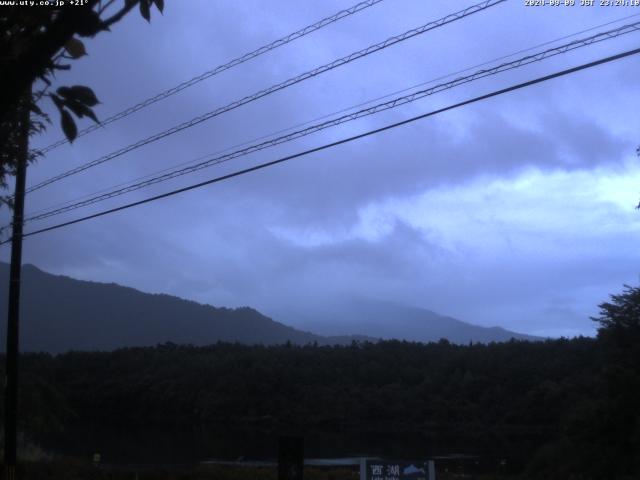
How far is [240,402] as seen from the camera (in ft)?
254

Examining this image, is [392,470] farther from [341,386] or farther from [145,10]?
[341,386]

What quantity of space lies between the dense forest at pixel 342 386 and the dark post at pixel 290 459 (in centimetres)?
3945

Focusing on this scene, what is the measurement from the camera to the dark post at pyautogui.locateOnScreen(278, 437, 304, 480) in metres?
10.7

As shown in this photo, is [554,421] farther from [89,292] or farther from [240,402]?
[89,292]

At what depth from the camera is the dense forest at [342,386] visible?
63.3 metres

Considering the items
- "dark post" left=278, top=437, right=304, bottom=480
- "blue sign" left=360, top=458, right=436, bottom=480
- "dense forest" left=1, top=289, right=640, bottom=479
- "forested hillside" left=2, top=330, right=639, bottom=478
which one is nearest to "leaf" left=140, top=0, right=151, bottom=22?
"blue sign" left=360, top=458, right=436, bottom=480

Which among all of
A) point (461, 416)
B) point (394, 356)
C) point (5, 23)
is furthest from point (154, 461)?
point (394, 356)

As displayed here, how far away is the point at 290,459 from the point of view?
1078 cm

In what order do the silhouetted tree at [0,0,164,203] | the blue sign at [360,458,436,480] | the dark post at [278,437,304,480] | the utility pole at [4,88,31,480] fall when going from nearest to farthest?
the silhouetted tree at [0,0,164,203] < the blue sign at [360,458,436,480] < the dark post at [278,437,304,480] < the utility pole at [4,88,31,480]

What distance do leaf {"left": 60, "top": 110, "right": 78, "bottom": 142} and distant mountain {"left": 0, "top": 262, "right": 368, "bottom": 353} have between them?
141 meters

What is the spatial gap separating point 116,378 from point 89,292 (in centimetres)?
9308

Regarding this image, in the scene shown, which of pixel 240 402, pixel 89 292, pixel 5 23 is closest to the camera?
pixel 5 23

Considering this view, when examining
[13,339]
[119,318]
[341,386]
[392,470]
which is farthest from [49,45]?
[119,318]

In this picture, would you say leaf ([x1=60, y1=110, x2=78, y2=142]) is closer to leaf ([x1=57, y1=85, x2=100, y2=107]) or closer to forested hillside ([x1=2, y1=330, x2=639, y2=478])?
leaf ([x1=57, y1=85, x2=100, y2=107])
